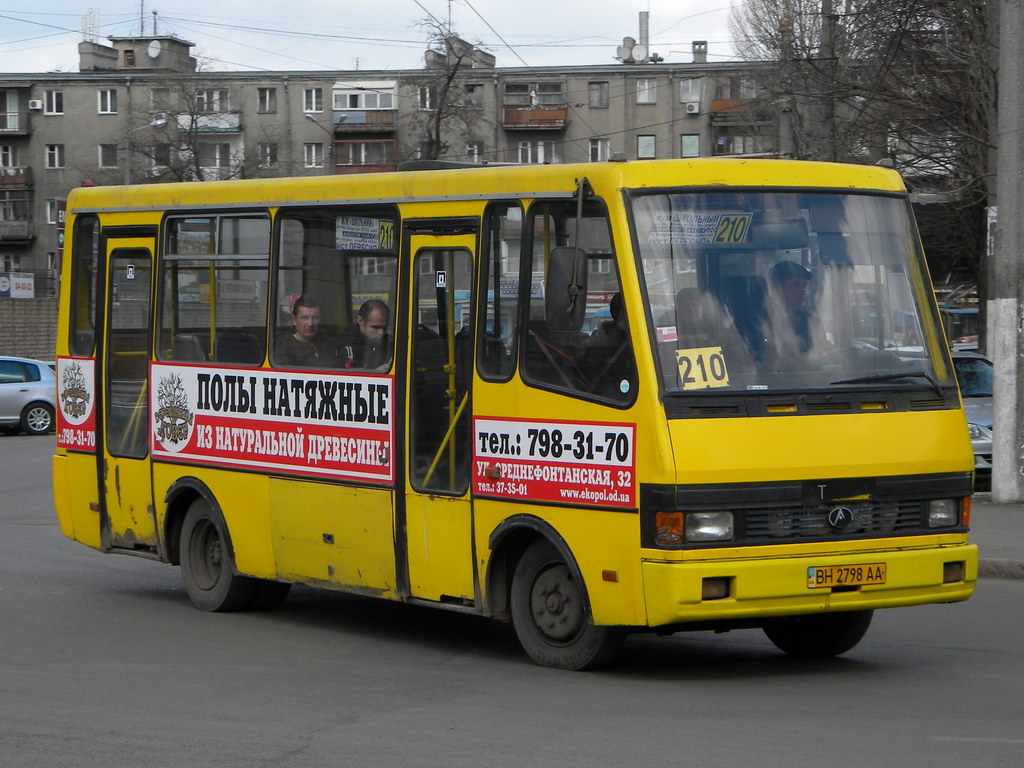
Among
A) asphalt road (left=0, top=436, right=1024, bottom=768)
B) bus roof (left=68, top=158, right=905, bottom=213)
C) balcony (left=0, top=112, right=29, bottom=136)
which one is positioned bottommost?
asphalt road (left=0, top=436, right=1024, bottom=768)

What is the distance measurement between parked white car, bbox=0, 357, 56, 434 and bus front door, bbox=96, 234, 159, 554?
21115 mm

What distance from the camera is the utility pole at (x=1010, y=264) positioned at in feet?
51.5

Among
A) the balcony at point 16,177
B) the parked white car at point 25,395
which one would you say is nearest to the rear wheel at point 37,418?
the parked white car at point 25,395

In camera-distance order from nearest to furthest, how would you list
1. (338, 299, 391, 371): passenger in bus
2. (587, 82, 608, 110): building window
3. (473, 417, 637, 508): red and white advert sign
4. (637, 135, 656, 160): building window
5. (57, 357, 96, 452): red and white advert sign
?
(473, 417, 637, 508): red and white advert sign, (338, 299, 391, 371): passenger in bus, (57, 357, 96, 452): red and white advert sign, (637, 135, 656, 160): building window, (587, 82, 608, 110): building window

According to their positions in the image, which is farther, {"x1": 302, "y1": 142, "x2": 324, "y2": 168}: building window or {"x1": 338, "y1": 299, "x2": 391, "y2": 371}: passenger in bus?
{"x1": 302, "y1": 142, "x2": 324, "y2": 168}: building window

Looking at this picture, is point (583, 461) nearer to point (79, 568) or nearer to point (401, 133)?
point (79, 568)

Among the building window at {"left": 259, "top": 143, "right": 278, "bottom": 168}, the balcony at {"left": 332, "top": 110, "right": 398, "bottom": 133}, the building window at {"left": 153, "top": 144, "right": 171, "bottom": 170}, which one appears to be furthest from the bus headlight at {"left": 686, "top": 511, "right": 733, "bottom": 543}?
the balcony at {"left": 332, "top": 110, "right": 398, "bottom": 133}

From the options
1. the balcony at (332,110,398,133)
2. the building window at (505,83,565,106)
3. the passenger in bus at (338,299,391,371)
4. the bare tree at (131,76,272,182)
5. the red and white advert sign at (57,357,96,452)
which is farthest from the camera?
the balcony at (332,110,398,133)

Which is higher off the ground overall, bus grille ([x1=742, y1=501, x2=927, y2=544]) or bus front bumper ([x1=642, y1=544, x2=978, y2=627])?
bus grille ([x1=742, y1=501, x2=927, y2=544])

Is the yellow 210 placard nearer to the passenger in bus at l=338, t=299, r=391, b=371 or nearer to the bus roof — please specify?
the bus roof

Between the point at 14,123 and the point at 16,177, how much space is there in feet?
9.16

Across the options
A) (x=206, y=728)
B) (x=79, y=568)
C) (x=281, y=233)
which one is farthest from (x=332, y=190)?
(x=79, y=568)

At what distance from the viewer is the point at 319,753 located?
262 inches

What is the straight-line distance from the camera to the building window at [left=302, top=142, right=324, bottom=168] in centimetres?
8021
